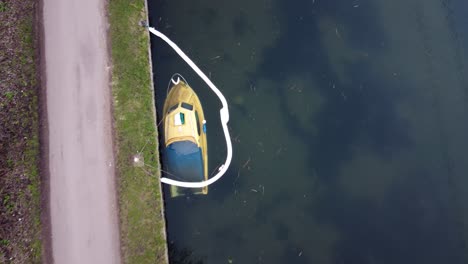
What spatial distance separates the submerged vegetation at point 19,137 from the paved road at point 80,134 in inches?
16.0

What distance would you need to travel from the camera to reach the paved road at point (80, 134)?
10383 millimetres

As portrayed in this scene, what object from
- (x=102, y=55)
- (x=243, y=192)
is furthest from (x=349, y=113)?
(x=102, y=55)

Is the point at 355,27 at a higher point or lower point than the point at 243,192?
higher

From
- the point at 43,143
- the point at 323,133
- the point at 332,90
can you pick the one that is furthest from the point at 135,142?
the point at 332,90

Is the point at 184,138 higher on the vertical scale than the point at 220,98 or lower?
lower

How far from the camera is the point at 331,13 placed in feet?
42.3

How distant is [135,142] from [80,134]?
5.05ft

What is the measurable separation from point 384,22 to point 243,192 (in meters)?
7.77

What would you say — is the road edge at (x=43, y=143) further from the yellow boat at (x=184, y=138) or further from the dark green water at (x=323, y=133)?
the yellow boat at (x=184, y=138)

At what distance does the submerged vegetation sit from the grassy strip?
89.1 inches

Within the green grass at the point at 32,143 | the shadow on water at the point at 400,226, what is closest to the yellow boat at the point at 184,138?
the green grass at the point at 32,143

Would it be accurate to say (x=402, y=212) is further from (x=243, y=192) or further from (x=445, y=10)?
(x=445, y=10)

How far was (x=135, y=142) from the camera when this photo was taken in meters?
11.0

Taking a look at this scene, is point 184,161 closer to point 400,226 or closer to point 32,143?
point 32,143
